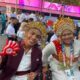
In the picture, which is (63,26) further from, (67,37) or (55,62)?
(55,62)

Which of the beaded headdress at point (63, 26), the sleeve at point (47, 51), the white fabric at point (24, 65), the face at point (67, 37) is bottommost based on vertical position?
the white fabric at point (24, 65)

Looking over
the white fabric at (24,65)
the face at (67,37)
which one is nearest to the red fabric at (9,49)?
the white fabric at (24,65)

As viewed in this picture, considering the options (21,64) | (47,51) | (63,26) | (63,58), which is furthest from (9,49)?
(63,26)

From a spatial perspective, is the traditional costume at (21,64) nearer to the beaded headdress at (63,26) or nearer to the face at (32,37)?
the face at (32,37)

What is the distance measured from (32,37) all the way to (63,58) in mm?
516

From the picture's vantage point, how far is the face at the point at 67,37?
5215mm

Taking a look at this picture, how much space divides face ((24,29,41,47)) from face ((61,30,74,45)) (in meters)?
0.33

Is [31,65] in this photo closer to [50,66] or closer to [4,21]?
[50,66]

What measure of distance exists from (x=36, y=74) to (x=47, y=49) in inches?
15.3

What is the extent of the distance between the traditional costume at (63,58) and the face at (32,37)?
0.83ft

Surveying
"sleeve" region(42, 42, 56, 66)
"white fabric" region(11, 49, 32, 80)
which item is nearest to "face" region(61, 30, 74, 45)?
"sleeve" region(42, 42, 56, 66)

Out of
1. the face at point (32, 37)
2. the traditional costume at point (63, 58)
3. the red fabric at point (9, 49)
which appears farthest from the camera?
the traditional costume at point (63, 58)

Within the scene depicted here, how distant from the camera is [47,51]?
5.36 m

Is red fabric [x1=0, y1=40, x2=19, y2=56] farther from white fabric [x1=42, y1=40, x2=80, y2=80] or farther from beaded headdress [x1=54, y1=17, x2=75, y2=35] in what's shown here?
beaded headdress [x1=54, y1=17, x2=75, y2=35]
